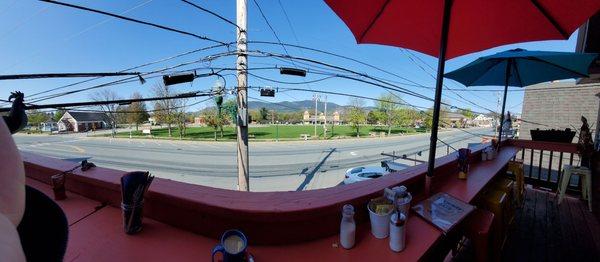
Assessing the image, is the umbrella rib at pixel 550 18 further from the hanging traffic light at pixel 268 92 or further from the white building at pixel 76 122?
the white building at pixel 76 122

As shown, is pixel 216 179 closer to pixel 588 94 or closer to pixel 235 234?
pixel 235 234

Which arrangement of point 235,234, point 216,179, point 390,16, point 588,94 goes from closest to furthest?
point 235,234 → point 390,16 → point 588,94 → point 216,179

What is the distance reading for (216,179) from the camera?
1300 centimetres

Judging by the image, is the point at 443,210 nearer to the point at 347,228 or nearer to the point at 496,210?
the point at 347,228

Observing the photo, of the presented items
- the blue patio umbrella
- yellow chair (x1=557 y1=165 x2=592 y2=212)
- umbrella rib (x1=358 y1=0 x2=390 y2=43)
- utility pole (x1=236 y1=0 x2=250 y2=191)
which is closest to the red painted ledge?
umbrella rib (x1=358 y1=0 x2=390 y2=43)

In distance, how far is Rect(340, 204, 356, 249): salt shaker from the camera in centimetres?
110

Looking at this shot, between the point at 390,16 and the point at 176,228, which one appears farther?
the point at 390,16

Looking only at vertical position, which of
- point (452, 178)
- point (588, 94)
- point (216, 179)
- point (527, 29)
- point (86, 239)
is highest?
point (588, 94)

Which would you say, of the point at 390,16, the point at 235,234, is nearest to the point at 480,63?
the point at 390,16

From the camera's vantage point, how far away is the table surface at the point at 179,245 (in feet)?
3.53

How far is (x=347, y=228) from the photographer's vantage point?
111 centimetres

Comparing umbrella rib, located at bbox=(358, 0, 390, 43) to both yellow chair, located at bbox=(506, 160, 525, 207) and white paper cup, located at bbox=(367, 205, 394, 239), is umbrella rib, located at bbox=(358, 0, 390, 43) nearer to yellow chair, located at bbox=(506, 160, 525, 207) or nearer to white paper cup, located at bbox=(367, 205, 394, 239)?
white paper cup, located at bbox=(367, 205, 394, 239)

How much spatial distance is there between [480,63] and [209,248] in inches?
144

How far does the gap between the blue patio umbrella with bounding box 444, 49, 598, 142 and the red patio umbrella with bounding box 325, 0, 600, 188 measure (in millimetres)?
1131
